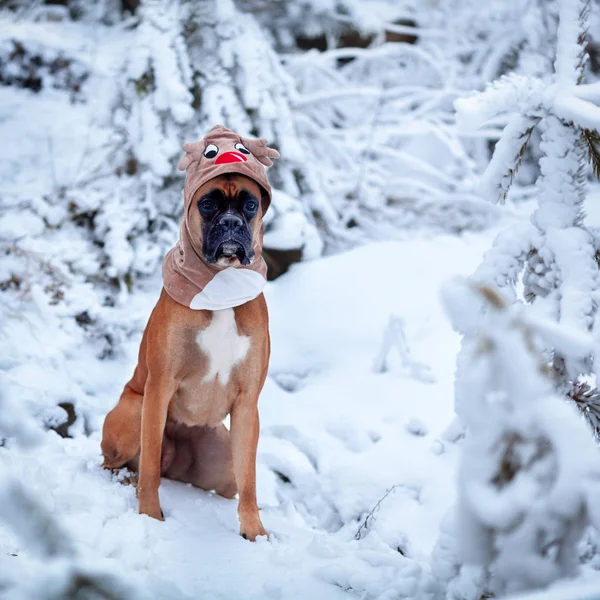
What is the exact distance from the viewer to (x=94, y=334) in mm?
3752

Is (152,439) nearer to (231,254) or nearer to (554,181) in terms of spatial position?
(231,254)

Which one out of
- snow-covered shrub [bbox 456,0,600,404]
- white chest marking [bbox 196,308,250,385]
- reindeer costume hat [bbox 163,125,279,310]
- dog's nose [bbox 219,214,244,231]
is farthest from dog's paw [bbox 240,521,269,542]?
snow-covered shrub [bbox 456,0,600,404]

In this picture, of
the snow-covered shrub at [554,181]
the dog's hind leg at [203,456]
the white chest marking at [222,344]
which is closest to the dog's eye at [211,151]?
the white chest marking at [222,344]

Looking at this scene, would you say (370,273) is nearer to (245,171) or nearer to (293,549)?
(245,171)

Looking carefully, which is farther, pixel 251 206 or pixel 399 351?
pixel 399 351

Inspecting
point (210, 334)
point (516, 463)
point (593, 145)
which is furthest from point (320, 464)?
point (516, 463)

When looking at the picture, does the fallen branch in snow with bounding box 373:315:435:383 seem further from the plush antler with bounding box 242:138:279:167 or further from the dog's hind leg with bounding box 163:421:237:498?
the plush antler with bounding box 242:138:279:167

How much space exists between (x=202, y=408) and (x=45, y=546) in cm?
138

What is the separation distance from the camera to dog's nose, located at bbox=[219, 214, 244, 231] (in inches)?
83.5

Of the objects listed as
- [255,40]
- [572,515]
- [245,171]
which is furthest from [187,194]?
[255,40]

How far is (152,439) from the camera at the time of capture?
7.38 feet

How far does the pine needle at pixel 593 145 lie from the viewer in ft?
5.91

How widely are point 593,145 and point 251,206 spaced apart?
3.69 feet

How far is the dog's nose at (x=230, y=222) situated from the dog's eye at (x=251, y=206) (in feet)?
0.40
